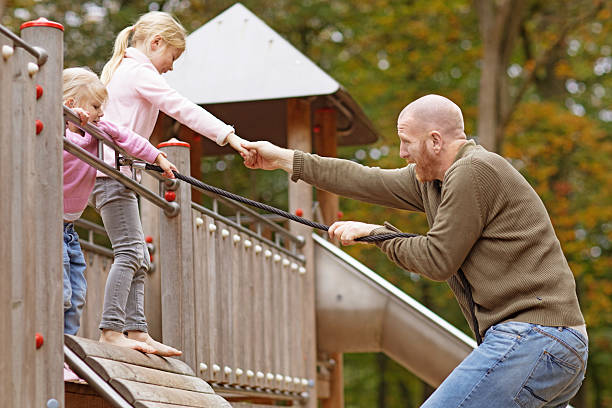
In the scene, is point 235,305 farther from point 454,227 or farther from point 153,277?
point 454,227

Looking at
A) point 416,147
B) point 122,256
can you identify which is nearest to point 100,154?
point 122,256

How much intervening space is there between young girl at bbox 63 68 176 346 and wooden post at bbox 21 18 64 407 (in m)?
0.68

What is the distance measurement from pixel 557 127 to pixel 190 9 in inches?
274

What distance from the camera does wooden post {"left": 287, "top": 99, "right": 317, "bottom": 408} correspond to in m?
8.38

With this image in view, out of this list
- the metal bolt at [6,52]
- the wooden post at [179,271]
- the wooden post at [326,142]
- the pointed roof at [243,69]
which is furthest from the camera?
the wooden post at [326,142]

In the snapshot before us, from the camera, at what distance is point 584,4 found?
1700cm

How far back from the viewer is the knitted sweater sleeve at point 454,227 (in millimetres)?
3635

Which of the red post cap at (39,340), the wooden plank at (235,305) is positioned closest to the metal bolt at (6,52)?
the red post cap at (39,340)

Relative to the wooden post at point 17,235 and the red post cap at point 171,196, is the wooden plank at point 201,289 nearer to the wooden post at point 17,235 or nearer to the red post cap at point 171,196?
the red post cap at point 171,196

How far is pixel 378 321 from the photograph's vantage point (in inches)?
355

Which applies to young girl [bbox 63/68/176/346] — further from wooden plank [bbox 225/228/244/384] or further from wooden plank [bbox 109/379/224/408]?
wooden plank [bbox 225/228/244/384]

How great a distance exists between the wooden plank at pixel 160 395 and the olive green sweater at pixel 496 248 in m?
1.24

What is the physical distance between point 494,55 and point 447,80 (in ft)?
16.8

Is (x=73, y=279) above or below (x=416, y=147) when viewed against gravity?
below
